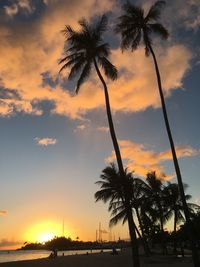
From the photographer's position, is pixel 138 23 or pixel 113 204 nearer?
pixel 138 23

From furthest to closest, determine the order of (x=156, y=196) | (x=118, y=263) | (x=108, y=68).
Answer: (x=156, y=196)
(x=118, y=263)
(x=108, y=68)

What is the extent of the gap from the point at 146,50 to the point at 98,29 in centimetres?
432

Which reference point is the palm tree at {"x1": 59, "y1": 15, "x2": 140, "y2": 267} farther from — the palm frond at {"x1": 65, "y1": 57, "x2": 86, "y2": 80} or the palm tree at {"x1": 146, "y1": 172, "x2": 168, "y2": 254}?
the palm tree at {"x1": 146, "y1": 172, "x2": 168, "y2": 254}

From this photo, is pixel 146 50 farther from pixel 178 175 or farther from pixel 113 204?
pixel 113 204

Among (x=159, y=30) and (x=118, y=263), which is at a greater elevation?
(x=159, y=30)

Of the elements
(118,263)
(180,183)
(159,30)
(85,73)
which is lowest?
(118,263)

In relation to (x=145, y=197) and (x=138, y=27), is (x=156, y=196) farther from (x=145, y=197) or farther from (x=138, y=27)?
(x=138, y=27)

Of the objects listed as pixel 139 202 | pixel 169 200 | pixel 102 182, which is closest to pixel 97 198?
pixel 102 182

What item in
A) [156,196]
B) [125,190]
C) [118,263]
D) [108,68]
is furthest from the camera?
[156,196]

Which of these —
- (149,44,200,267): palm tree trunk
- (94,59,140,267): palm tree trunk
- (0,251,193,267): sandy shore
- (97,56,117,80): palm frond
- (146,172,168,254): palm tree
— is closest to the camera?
(94,59,140,267): palm tree trunk

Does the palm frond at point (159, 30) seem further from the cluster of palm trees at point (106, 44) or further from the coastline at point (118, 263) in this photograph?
the coastline at point (118, 263)

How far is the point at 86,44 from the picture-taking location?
78.3 ft

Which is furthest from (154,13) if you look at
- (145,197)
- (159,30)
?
(145,197)

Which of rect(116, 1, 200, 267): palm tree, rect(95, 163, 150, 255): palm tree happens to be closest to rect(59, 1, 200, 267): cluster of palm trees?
rect(116, 1, 200, 267): palm tree
